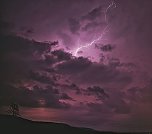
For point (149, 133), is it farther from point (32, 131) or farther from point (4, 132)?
point (4, 132)

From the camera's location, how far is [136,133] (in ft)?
153

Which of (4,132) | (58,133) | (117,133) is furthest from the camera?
(117,133)

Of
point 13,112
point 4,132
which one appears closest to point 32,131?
point 4,132

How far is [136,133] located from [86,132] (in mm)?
7652

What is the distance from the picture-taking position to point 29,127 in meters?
39.8

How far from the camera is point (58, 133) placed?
4109 cm

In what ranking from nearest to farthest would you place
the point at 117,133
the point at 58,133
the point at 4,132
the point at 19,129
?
1. the point at 4,132
2. the point at 19,129
3. the point at 58,133
4. the point at 117,133

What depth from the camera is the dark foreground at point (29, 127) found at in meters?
37.2

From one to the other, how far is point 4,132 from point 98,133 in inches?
468

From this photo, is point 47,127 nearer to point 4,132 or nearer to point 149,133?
point 4,132

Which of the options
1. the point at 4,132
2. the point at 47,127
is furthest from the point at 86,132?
the point at 4,132

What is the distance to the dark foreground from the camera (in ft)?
122

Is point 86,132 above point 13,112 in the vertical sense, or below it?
below

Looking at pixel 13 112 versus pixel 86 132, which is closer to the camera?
pixel 86 132
